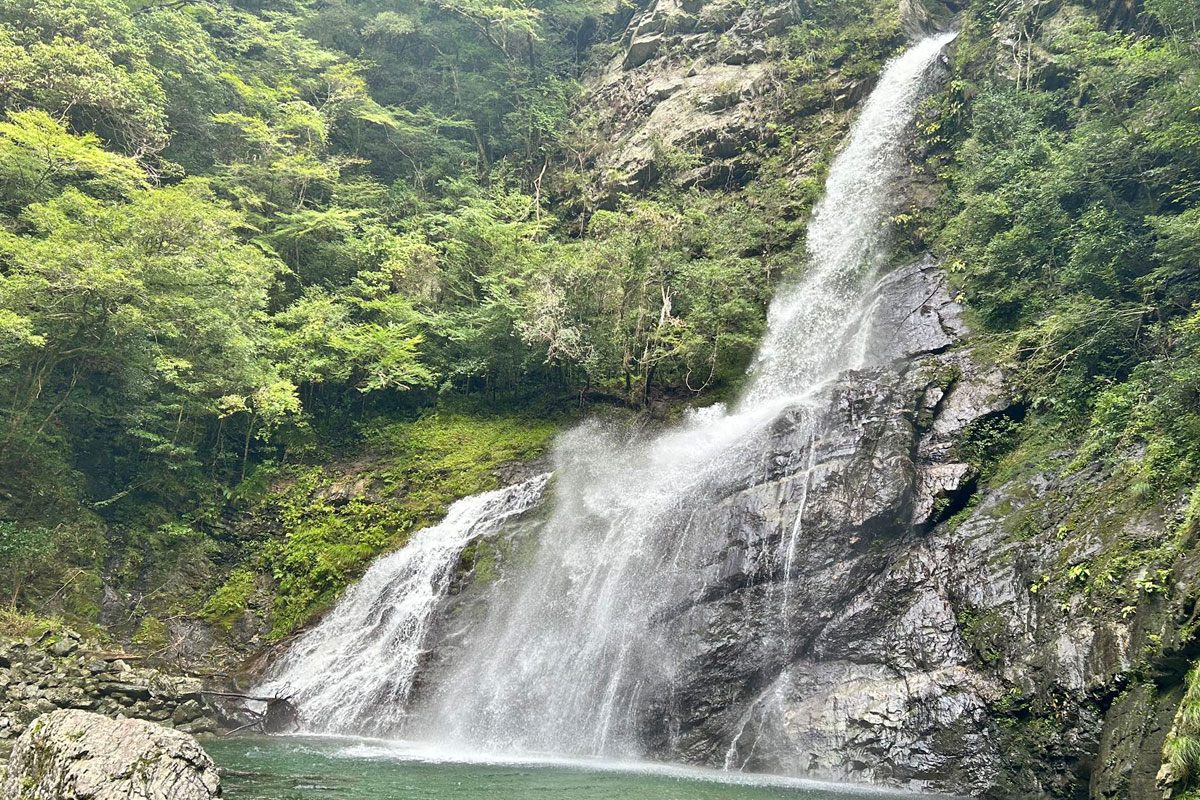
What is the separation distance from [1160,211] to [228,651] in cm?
2098

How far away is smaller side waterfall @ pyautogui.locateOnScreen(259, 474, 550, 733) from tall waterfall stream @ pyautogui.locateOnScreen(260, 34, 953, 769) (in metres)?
0.03

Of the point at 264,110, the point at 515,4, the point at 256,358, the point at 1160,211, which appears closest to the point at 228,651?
the point at 256,358

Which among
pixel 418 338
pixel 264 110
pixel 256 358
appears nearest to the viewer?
pixel 256 358

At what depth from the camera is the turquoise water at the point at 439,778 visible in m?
7.68

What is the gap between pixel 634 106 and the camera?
1128 inches

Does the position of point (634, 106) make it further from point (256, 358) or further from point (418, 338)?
point (256, 358)

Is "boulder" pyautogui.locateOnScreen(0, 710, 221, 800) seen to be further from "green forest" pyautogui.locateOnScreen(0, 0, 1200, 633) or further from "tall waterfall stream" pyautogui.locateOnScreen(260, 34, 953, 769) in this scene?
"green forest" pyautogui.locateOnScreen(0, 0, 1200, 633)

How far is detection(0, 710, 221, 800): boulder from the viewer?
536 cm

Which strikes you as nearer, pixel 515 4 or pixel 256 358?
pixel 256 358

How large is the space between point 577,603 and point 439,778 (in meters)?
5.01

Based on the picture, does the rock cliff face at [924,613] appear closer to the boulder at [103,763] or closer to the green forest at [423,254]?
the green forest at [423,254]

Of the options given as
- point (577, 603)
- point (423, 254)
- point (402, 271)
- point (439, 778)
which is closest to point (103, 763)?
point (439, 778)

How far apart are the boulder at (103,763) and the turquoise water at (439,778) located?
1.29 m

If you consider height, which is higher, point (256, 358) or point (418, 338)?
point (418, 338)
